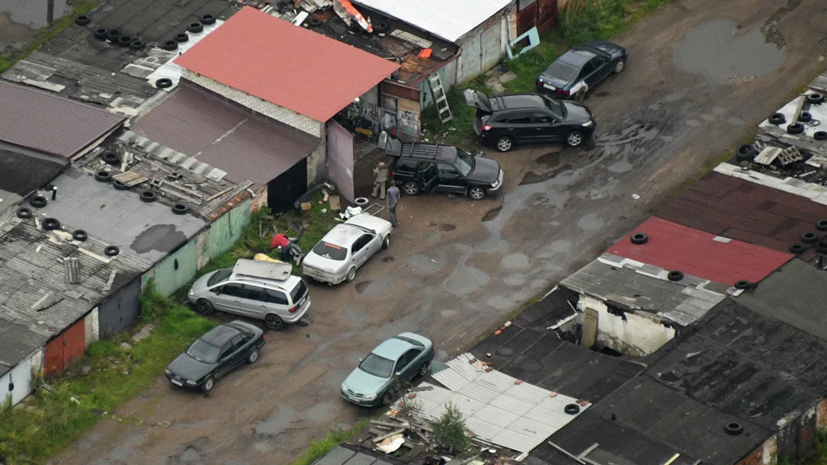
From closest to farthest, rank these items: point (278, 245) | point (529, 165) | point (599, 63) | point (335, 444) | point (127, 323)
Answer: point (335, 444) → point (127, 323) → point (278, 245) → point (529, 165) → point (599, 63)

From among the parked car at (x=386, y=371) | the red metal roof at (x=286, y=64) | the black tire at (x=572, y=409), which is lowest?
the parked car at (x=386, y=371)

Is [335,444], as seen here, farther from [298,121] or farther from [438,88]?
[438,88]

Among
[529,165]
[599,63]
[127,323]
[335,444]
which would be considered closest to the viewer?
[335,444]

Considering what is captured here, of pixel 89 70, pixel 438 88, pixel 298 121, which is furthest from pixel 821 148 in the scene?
pixel 89 70

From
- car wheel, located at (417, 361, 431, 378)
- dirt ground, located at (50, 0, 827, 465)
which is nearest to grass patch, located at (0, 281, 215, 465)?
dirt ground, located at (50, 0, 827, 465)

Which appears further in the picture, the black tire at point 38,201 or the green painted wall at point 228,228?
the green painted wall at point 228,228

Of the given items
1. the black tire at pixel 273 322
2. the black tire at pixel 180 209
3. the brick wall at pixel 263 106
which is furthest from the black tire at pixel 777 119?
the black tire at pixel 180 209

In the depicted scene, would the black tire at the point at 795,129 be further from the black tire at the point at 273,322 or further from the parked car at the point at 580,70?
the black tire at the point at 273,322

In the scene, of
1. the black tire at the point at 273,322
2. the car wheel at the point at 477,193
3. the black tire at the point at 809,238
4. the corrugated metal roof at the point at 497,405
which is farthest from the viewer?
the car wheel at the point at 477,193
